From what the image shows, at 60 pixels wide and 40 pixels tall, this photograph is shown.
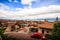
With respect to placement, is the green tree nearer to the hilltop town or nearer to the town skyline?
the hilltop town

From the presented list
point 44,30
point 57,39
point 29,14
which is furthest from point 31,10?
point 57,39

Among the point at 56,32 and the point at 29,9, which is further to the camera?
the point at 29,9

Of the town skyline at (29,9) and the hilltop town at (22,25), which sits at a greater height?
the town skyline at (29,9)

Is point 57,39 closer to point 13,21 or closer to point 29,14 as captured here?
point 29,14

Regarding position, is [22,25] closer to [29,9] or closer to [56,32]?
[29,9]

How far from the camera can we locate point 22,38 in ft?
7.85

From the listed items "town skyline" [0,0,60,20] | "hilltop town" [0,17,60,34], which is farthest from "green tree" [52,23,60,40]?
"town skyline" [0,0,60,20]

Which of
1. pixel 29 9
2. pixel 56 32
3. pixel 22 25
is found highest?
pixel 29 9

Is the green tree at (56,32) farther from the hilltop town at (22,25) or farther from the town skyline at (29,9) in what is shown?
the town skyline at (29,9)

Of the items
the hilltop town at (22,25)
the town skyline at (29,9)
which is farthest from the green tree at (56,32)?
the town skyline at (29,9)

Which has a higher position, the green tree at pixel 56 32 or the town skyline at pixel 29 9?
the town skyline at pixel 29 9

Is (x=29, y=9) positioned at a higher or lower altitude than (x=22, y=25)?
higher

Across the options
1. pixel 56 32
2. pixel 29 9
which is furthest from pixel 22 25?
pixel 56 32

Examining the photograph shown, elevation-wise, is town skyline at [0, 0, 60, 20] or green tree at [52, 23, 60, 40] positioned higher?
town skyline at [0, 0, 60, 20]
